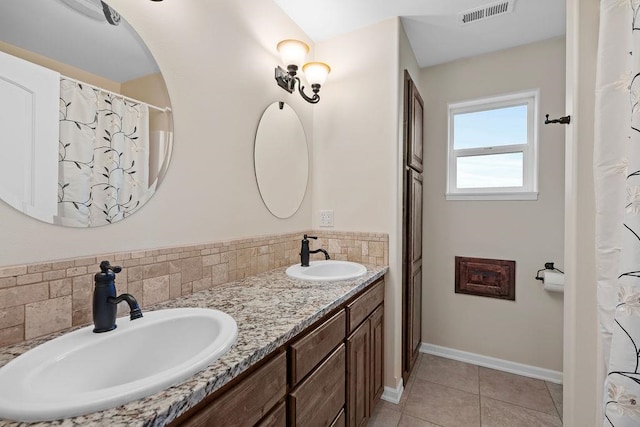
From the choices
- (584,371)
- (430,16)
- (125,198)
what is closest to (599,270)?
(584,371)

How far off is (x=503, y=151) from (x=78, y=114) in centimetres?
282

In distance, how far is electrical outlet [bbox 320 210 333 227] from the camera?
2.16 metres

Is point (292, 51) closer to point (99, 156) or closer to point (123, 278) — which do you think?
point (99, 156)

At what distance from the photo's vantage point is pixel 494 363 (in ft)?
7.71

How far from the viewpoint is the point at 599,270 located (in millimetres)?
977

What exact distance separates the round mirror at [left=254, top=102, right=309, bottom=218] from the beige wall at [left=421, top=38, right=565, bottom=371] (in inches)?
50.4

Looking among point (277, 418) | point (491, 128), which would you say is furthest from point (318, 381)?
point (491, 128)

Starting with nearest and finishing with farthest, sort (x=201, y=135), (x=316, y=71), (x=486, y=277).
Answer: (x=201, y=135), (x=316, y=71), (x=486, y=277)

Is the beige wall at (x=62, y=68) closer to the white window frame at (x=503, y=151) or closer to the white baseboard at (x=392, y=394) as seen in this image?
the white baseboard at (x=392, y=394)

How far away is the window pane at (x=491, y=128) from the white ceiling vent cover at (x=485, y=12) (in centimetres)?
79

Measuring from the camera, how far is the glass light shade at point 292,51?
1666mm

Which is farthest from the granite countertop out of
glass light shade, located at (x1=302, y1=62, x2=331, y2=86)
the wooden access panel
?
glass light shade, located at (x1=302, y1=62, x2=331, y2=86)

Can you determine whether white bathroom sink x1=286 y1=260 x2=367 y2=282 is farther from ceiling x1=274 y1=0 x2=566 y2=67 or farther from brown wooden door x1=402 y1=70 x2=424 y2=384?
ceiling x1=274 y1=0 x2=566 y2=67

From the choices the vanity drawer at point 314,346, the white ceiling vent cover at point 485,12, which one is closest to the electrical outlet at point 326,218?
the vanity drawer at point 314,346
